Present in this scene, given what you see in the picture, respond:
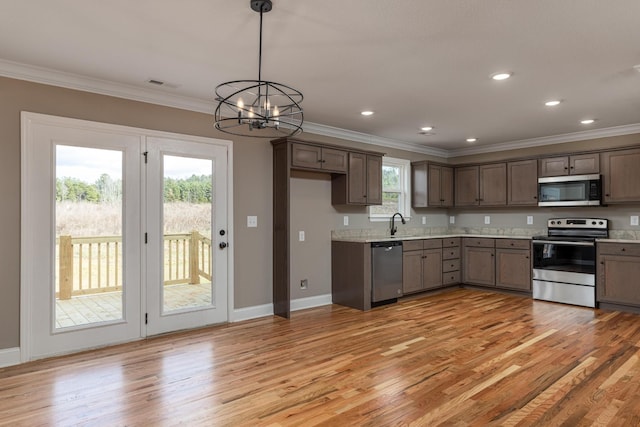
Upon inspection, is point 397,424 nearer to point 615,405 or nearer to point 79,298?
point 615,405

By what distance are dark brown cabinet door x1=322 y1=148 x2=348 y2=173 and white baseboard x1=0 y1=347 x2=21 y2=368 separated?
348 cm

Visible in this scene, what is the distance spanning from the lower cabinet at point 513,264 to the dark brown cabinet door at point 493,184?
2.40 ft

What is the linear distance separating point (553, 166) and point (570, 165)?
213 millimetres

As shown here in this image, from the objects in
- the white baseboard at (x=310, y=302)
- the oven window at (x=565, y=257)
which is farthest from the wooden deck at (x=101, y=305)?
the oven window at (x=565, y=257)

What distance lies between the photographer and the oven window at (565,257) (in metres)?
5.05

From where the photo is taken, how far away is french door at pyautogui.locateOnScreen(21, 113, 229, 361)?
326 cm

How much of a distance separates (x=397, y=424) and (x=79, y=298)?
2857 millimetres

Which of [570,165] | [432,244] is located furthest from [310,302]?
[570,165]

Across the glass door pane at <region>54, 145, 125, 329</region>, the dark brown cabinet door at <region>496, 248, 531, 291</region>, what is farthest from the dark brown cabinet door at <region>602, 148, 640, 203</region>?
the glass door pane at <region>54, 145, 125, 329</region>

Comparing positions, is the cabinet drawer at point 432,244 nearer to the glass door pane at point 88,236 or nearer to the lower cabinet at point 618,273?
the lower cabinet at point 618,273

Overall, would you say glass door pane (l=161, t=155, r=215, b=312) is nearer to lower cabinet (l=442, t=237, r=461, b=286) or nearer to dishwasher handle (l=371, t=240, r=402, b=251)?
dishwasher handle (l=371, t=240, r=402, b=251)

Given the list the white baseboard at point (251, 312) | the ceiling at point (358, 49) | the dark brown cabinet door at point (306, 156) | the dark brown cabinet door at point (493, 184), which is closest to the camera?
the ceiling at point (358, 49)

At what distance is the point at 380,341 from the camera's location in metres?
3.71

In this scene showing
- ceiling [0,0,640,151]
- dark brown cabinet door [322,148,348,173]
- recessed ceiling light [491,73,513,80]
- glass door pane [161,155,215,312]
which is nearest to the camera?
ceiling [0,0,640,151]
